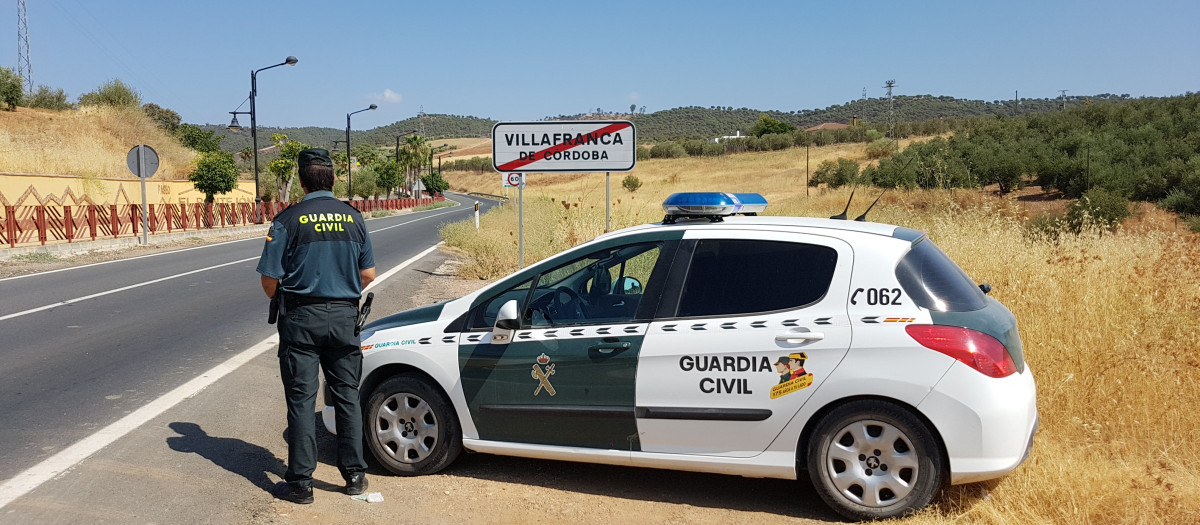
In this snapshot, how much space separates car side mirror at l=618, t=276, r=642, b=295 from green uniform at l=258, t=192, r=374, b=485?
1493 millimetres

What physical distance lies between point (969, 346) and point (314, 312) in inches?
125

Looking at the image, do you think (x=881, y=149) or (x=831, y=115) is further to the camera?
(x=831, y=115)

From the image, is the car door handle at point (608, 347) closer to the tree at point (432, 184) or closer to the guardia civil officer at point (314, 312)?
the guardia civil officer at point (314, 312)

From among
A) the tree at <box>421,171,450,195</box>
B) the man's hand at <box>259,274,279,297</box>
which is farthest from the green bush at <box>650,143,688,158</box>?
the man's hand at <box>259,274,279,297</box>

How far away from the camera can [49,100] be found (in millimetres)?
58094

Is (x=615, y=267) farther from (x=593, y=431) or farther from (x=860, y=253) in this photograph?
(x=860, y=253)

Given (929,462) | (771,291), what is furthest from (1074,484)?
(771,291)

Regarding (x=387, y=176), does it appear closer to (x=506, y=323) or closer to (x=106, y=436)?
(x=106, y=436)

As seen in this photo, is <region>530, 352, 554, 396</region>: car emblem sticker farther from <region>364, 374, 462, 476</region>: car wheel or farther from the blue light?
the blue light

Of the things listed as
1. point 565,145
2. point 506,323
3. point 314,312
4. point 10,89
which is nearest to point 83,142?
point 10,89

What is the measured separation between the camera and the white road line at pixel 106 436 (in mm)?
4516

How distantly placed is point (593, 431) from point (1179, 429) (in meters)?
3.55

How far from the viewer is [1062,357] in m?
5.92

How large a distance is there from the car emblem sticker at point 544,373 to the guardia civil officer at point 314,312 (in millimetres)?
950
